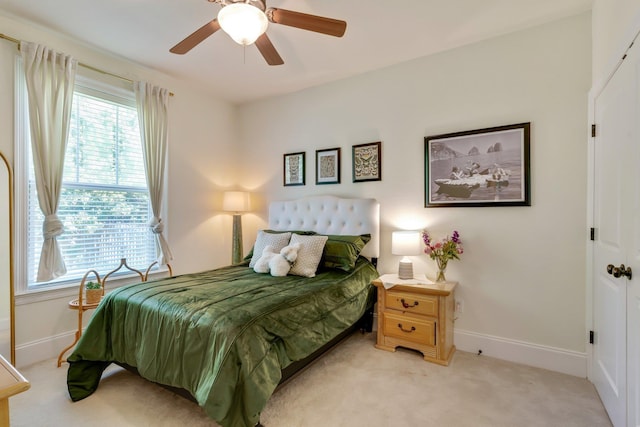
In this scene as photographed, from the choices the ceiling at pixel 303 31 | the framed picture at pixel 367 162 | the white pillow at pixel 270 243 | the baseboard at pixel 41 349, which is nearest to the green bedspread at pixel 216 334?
the white pillow at pixel 270 243

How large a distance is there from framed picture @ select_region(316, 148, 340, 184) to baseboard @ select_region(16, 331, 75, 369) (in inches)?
116

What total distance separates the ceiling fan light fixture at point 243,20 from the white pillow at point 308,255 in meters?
1.83

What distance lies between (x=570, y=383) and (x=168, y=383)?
2818 mm

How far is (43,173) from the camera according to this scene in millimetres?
2615

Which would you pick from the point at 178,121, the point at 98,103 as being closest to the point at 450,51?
the point at 178,121

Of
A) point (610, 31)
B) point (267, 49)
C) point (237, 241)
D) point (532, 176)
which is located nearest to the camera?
point (610, 31)

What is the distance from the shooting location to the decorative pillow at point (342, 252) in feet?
9.80

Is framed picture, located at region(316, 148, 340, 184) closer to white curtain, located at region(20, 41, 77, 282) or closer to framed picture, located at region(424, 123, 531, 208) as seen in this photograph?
framed picture, located at region(424, 123, 531, 208)

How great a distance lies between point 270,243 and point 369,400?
1738 mm

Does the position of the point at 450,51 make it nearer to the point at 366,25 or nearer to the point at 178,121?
the point at 366,25

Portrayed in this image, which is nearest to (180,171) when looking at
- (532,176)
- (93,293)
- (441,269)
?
(93,293)

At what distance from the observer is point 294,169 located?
4.01m

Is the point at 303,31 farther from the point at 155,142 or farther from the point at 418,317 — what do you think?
the point at 418,317

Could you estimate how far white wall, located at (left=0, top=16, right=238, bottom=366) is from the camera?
254 cm
